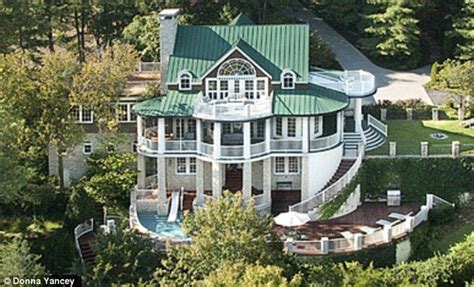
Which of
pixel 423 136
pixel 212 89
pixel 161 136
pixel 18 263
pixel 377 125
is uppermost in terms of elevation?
pixel 212 89

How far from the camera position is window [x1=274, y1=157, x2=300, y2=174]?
154ft

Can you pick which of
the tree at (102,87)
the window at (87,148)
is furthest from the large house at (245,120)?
the window at (87,148)

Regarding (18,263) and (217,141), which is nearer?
(18,263)

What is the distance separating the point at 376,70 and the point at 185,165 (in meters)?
22.5

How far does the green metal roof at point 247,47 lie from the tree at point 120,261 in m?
10.3

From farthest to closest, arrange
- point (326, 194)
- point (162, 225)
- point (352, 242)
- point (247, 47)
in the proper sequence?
1. point (247, 47)
2. point (326, 194)
3. point (162, 225)
4. point (352, 242)

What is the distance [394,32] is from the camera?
64.1 metres

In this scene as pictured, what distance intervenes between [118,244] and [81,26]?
87.9 ft

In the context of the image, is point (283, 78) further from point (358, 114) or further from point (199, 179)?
point (199, 179)

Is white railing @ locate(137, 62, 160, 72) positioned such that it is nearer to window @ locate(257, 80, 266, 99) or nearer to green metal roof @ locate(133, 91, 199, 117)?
green metal roof @ locate(133, 91, 199, 117)

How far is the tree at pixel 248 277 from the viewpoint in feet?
113

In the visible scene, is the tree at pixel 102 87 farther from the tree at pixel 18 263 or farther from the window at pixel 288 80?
the tree at pixel 18 263

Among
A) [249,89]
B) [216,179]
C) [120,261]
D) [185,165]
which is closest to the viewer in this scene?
[120,261]

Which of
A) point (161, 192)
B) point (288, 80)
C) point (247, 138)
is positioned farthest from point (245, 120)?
point (161, 192)
